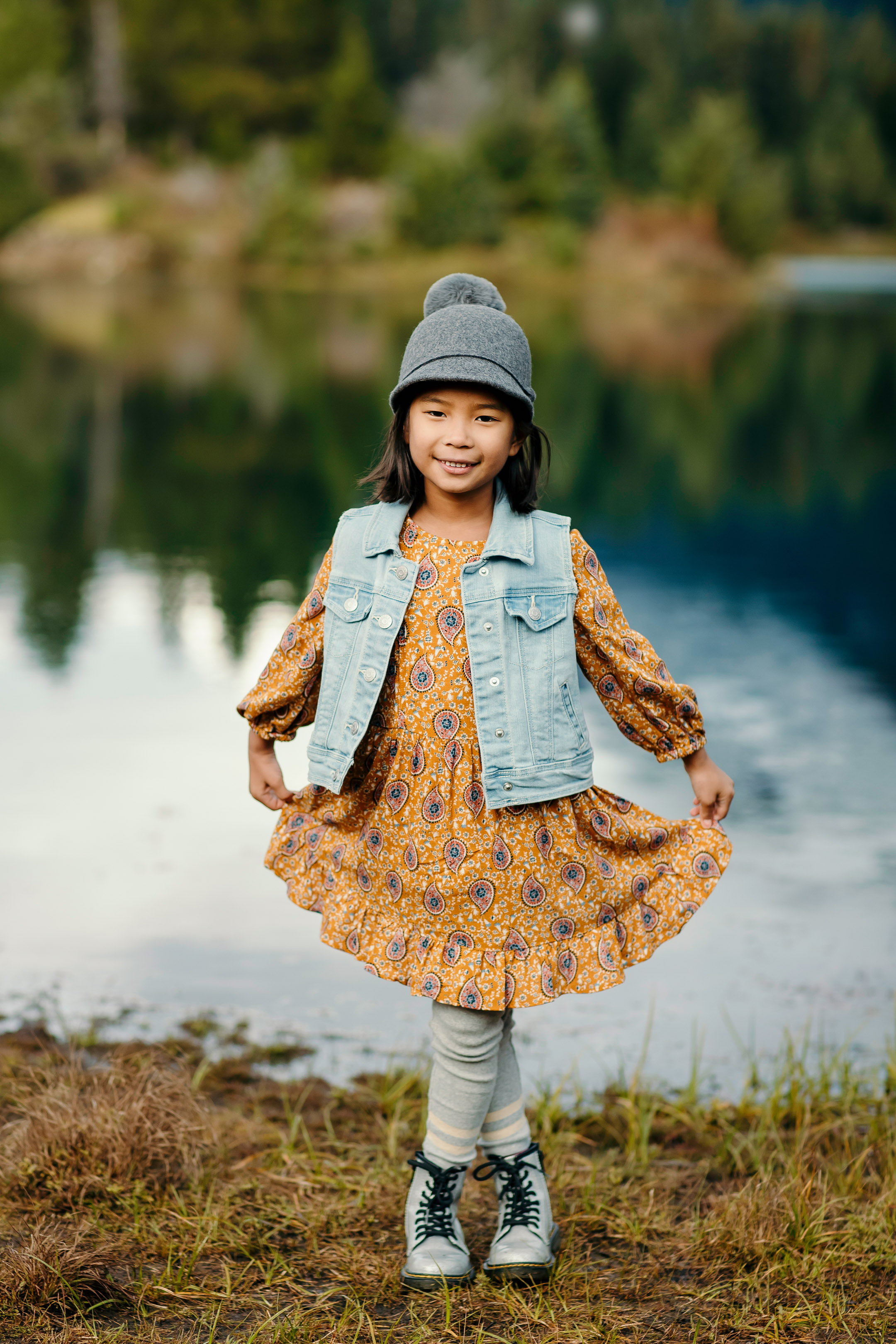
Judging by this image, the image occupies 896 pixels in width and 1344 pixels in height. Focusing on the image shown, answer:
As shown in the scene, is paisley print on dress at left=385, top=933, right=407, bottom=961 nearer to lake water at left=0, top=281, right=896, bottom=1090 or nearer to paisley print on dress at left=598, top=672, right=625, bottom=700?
paisley print on dress at left=598, top=672, right=625, bottom=700

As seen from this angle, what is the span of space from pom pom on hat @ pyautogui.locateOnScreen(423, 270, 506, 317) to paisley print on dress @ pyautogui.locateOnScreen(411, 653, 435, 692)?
546 millimetres

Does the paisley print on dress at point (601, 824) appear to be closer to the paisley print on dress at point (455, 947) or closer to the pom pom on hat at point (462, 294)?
the paisley print on dress at point (455, 947)

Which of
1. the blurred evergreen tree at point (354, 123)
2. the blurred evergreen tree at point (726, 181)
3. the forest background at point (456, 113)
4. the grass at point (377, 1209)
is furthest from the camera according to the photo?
the blurred evergreen tree at point (354, 123)

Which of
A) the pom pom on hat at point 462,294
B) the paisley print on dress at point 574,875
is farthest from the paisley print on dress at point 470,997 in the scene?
the pom pom on hat at point 462,294

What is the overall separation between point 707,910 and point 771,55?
196ft

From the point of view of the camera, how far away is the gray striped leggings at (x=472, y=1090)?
208 centimetres

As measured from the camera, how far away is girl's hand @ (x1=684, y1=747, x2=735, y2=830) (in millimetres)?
2162

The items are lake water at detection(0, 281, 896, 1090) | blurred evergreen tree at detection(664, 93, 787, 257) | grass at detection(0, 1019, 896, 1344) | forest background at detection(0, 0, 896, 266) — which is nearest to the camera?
grass at detection(0, 1019, 896, 1344)

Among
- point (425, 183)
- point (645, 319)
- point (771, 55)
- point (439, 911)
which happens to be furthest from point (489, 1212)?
point (771, 55)

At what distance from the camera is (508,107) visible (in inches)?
1417

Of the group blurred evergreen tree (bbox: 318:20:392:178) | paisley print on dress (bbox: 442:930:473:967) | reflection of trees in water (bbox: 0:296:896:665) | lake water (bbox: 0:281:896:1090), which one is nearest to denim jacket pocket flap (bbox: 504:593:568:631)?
paisley print on dress (bbox: 442:930:473:967)

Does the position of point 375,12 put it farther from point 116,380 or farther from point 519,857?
point 519,857

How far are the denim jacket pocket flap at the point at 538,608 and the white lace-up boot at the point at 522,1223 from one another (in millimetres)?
847

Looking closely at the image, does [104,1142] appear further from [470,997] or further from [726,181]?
[726,181]
